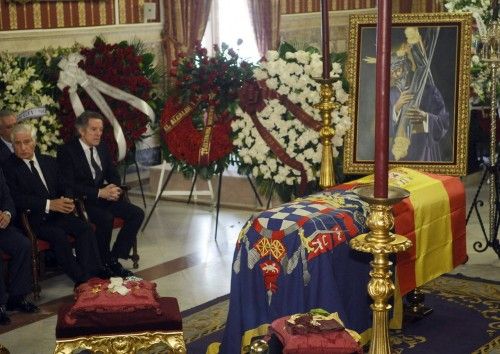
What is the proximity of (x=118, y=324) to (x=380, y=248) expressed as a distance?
2449mm

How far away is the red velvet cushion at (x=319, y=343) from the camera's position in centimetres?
392

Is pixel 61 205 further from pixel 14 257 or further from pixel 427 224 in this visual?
pixel 427 224

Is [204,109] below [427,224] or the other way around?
the other way around

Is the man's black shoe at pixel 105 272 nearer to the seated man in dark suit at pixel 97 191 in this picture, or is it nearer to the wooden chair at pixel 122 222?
the seated man in dark suit at pixel 97 191

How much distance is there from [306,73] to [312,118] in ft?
1.04

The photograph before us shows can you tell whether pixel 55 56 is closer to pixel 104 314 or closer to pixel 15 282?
pixel 15 282

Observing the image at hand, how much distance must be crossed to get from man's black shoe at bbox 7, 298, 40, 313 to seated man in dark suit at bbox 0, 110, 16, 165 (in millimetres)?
1207

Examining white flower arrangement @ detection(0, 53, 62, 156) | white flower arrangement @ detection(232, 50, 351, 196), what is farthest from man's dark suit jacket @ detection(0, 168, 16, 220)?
white flower arrangement @ detection(232, 50, 351, 196)

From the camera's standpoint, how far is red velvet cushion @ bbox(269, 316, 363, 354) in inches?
154

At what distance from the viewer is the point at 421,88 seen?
6547 mm

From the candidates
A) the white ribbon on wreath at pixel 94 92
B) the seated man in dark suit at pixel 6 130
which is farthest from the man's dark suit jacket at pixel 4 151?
the white ribbon on wreath at pixel 94 92

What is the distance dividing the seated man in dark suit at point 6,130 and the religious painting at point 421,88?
2698 mm

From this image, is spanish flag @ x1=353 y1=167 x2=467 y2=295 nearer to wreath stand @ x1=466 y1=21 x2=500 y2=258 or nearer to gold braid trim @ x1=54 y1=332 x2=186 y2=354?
wreath stand @ x1=466 y1=21 x2=500 y2=258

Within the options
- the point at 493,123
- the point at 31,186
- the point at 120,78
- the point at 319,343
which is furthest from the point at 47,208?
the point at 319,343
